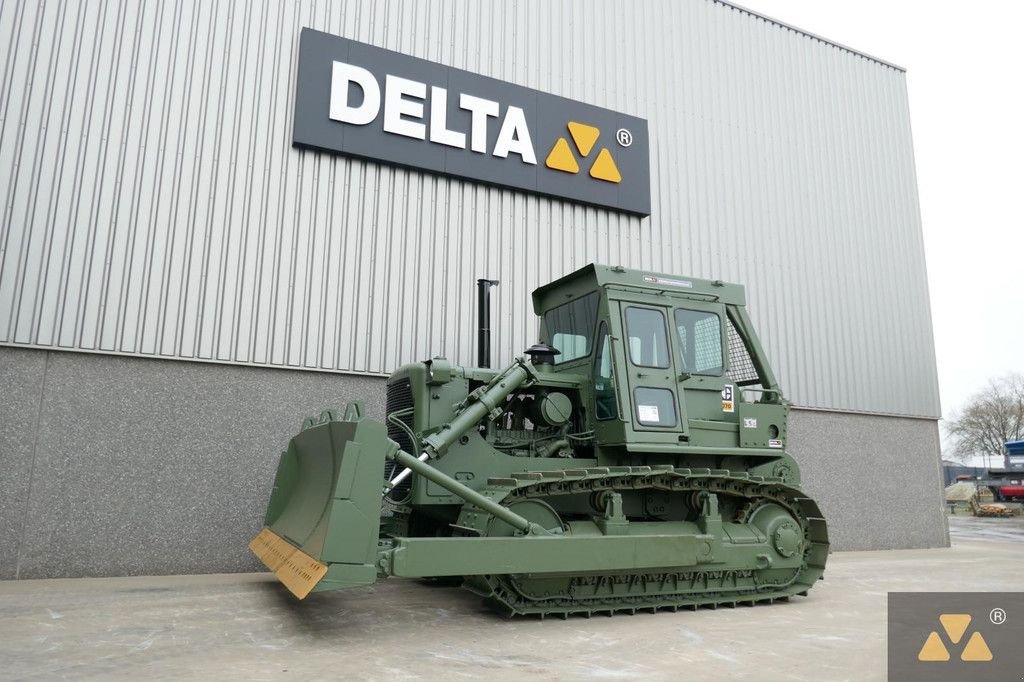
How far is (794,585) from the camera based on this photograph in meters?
6.77

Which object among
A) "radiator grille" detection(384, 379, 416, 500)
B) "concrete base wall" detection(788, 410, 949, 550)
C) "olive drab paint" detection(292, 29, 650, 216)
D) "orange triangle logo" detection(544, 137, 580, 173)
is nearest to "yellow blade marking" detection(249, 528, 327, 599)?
"radiator grille" detection(384, 379, 416, 500)

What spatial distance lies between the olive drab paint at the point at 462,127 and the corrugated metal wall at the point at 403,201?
26 cm

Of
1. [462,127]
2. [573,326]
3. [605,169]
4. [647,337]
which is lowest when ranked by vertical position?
[647,337]

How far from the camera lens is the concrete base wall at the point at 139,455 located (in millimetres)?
7302

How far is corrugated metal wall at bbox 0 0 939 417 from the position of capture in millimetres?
7930

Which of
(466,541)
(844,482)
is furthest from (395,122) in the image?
(844,482)

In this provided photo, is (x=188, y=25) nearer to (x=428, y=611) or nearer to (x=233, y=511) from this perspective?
(x=233, y=511)

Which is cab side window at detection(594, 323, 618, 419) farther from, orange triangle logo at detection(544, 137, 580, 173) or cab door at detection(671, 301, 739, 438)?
orange triangle logo at detection(544, 137, 580, 173)

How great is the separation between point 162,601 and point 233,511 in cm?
203

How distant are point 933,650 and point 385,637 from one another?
3.92 metres

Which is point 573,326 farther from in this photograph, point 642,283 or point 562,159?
point 562,159

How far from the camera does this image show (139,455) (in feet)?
25.6

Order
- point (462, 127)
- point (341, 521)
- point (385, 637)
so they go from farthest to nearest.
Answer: point (462, 127) < point (385, 637) < point (341, 521)

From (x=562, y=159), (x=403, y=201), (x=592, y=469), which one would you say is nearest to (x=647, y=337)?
(x=592, y=469)
